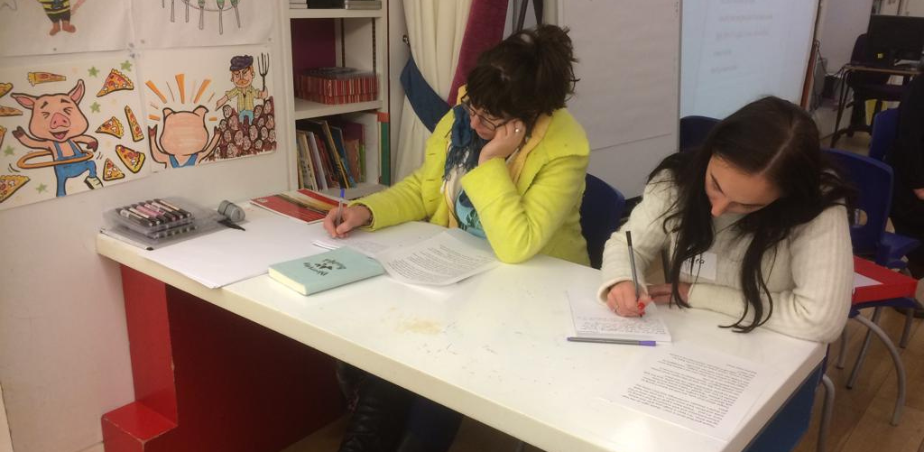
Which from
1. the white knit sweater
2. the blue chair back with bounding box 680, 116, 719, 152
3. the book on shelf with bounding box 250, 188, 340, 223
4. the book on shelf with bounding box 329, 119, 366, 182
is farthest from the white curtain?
the blue chair back with bounding box 680, 116, 719, 152

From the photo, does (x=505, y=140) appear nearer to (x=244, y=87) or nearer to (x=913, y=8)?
(x=244, y=87)

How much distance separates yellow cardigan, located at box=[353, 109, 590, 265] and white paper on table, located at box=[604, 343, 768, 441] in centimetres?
44

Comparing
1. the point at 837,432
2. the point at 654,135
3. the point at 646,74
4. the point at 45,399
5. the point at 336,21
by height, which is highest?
the point at 336,21

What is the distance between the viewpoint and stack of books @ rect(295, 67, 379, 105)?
2113mm

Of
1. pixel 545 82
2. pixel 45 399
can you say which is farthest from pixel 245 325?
pixel 545 82

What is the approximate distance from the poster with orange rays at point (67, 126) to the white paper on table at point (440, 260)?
0.66 m

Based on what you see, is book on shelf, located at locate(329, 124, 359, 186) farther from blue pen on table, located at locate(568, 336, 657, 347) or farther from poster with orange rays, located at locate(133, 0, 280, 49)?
blue pen on table, located at locate(568, 336, 657, 347)

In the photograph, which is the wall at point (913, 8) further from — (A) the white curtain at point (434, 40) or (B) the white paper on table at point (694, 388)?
(B) the white paper on table at point (694, 388)

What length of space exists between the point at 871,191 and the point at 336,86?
1.62 meters

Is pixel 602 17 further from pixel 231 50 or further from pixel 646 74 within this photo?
pixel 231 50

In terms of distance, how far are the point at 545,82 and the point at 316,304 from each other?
0.68 metres

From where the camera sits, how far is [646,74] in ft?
10.9

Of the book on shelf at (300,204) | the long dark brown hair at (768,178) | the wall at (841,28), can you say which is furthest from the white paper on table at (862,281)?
the wall at (841,28)

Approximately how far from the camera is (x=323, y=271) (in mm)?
1403
